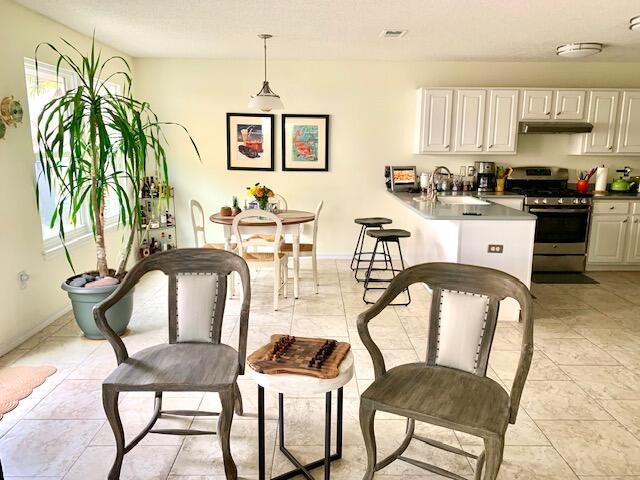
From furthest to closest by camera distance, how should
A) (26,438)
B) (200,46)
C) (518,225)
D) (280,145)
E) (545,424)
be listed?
(280,145) < (200,46) < (518,225) < (545,424) < (26,438)

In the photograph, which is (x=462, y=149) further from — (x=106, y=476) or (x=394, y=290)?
(x=106, y=476)

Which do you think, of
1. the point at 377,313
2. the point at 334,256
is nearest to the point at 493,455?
the point at 377,313

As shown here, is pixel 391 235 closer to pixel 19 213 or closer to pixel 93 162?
pixel 93 162

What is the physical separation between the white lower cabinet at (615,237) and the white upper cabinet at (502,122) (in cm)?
124

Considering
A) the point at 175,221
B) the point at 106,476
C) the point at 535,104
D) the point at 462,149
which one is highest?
the point at 535,104

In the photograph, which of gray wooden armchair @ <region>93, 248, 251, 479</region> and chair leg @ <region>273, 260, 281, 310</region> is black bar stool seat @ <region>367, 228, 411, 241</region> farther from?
gray wooden armchair @ <region>93, 248, 251, 479</region>

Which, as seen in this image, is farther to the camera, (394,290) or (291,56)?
(291,56)

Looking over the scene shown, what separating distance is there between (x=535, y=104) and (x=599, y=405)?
12.7 feet

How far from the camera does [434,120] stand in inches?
222

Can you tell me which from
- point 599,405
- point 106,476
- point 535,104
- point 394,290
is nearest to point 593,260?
point 535,104

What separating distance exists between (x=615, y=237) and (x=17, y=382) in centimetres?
598

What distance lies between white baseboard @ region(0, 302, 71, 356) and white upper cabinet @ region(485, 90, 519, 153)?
4761 millimetres

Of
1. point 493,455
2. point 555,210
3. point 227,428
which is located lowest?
point 227,428

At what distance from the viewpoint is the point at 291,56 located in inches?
217
